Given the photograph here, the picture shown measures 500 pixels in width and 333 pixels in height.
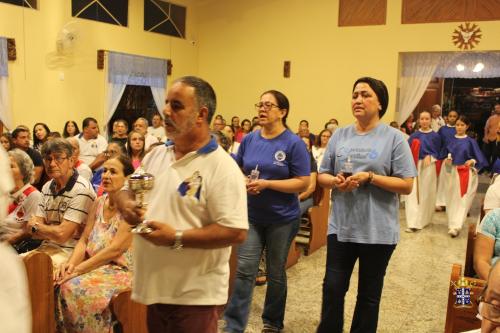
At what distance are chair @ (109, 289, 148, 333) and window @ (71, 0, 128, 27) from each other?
761 centimetres

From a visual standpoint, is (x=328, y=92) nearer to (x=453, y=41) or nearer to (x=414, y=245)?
(x=453, y=41)

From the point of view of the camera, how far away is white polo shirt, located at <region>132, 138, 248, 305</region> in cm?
166

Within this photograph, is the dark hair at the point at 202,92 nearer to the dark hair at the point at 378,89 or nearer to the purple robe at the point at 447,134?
the dark hair at the point at 378,89

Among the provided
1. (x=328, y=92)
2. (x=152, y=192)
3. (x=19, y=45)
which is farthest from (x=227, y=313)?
(x=328, y=92)

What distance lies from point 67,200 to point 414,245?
13.4ft

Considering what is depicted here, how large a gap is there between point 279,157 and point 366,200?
637mm

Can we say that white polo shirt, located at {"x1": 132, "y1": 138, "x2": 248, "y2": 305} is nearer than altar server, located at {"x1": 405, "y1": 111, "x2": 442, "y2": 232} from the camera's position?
Yes

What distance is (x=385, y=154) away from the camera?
255cm

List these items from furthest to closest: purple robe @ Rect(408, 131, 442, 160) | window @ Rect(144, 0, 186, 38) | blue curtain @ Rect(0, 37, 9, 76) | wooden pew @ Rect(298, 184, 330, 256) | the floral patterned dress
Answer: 1. window @ Rect(144, 0, 186, 38)
2. blue curtain @ Rect(0, 37, 9, 76)
3. purple robe @ Rect(408, 131, 442, 160)
4. wooden pew @ Rect(298, 184, 330, 256)
5. the floral patterned dress

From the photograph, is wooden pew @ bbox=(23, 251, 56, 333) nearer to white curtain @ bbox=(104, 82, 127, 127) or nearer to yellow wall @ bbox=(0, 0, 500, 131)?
yellow wall @ bbox=(0, 0, 500, 131)

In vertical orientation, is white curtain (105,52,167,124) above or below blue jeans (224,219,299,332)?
above

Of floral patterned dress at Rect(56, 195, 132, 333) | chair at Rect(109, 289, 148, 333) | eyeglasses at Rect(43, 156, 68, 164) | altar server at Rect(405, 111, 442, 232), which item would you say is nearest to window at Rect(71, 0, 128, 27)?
altar server at Rect(405, 111, 442, 232)

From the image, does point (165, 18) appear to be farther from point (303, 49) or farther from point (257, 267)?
point (257, 267)

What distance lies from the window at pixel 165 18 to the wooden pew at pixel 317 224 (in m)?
6.76
